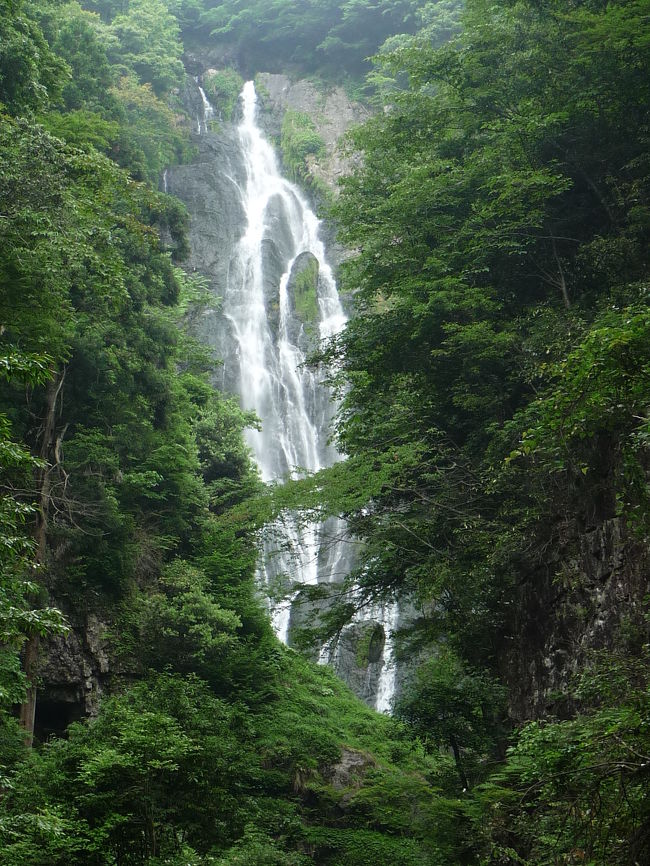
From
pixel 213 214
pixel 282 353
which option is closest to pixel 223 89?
pixel 213 214

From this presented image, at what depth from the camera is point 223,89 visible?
4919 centimetres

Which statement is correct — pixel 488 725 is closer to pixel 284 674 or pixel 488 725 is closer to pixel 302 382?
pixel 284 674

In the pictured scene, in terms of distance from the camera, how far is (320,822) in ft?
41.6

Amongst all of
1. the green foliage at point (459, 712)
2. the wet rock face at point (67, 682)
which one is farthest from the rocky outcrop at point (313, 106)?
the green foliage at point (459, 712)

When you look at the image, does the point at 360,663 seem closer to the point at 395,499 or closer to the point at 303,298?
the point at 395,499

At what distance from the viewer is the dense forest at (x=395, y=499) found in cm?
692

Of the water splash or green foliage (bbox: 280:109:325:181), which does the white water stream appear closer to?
the water splash

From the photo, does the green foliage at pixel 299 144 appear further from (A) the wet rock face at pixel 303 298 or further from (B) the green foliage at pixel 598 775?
(B) the green foliage at pixel 598 775

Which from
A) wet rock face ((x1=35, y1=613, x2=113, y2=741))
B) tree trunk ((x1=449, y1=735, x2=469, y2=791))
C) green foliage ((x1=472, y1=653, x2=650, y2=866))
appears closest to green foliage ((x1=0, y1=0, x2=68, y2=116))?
wet rock face ((x1=35, y1=613, x2=113, y2=741))

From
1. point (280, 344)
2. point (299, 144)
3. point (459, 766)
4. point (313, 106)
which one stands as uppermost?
point (313, 106)

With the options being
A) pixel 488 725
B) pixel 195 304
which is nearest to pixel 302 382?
pixel 195 304

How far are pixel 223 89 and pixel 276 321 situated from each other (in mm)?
23083

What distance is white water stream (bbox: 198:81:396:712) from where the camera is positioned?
25609 millimetres

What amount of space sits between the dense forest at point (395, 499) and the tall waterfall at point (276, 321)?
633 centimetres
